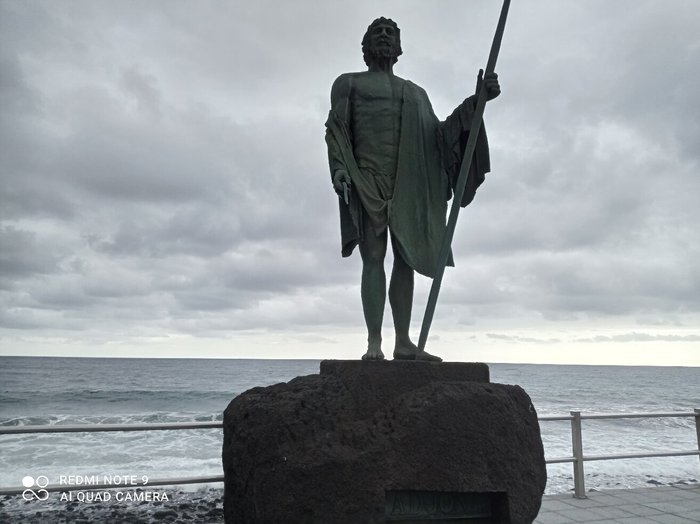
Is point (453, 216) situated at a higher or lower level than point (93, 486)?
higher

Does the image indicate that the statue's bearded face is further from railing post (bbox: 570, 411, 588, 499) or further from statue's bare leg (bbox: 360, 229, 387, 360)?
railing post (bbox: 570, 411, 588, 499)

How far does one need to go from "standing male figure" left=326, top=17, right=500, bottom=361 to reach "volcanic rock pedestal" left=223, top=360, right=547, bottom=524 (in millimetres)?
452

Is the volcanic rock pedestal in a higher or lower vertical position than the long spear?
lower

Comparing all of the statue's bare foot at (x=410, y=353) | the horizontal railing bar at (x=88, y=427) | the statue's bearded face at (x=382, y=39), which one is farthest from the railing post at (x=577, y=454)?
the statue's bearded face at (x=382, y=39)

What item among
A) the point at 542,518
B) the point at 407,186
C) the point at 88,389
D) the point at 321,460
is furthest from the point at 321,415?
the point at 88,389

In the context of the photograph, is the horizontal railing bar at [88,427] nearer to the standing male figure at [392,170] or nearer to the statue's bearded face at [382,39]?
the standing male figure at [392,170]

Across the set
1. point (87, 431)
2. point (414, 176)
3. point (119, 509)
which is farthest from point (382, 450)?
point (119, 509)

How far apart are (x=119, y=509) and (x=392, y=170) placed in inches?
221

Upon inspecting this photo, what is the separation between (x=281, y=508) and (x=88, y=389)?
3353cm

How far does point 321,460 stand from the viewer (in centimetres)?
274

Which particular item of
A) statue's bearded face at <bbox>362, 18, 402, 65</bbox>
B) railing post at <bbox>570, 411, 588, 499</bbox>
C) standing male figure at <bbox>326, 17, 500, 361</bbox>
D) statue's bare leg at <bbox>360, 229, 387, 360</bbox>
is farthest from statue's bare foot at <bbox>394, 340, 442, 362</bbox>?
railing post at <bbox>570, 411, 588, 499</bbox>

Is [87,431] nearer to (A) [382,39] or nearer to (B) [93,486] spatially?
(B) [93,486]

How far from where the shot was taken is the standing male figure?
3.54 m

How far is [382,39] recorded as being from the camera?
3826 millimetres
